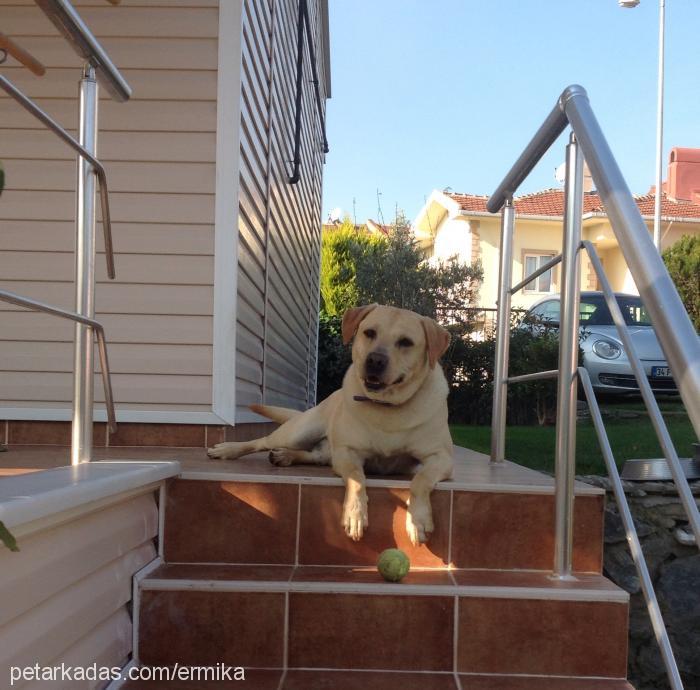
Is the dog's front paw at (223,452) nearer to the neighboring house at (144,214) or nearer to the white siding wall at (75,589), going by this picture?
the neighboring house at (144,214)

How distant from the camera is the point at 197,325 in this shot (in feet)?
10.8

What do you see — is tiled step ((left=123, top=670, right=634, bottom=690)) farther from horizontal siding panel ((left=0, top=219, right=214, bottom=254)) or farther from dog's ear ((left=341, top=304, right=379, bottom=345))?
horizontal siding panel ((left=0, top=219, right=214, bottom=254))

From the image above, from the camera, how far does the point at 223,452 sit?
109 inches

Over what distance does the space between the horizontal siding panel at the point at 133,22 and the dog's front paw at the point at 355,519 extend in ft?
7.37

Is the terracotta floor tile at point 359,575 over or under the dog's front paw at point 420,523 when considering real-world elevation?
under

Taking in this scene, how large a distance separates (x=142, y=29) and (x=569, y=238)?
2.32 meters

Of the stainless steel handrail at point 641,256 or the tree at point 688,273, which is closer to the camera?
the stainless steel handrail at point 641,256

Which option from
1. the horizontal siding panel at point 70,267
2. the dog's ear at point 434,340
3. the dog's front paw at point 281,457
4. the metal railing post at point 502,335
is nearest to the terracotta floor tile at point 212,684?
the dog's front paw at point 281,457

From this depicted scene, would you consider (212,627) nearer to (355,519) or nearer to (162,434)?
(355,519)

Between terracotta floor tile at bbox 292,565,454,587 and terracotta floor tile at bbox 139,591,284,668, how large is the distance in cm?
13

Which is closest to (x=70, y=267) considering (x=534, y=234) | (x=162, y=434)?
(x=162, y=434)

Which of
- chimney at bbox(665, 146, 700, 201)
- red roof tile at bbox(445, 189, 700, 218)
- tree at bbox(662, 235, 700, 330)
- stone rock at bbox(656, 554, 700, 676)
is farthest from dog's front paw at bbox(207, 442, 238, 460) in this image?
chimney at bbox(665, 146, 700, 201)

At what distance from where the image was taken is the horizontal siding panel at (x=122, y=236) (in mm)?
A: 3307

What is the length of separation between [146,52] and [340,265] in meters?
9.88
